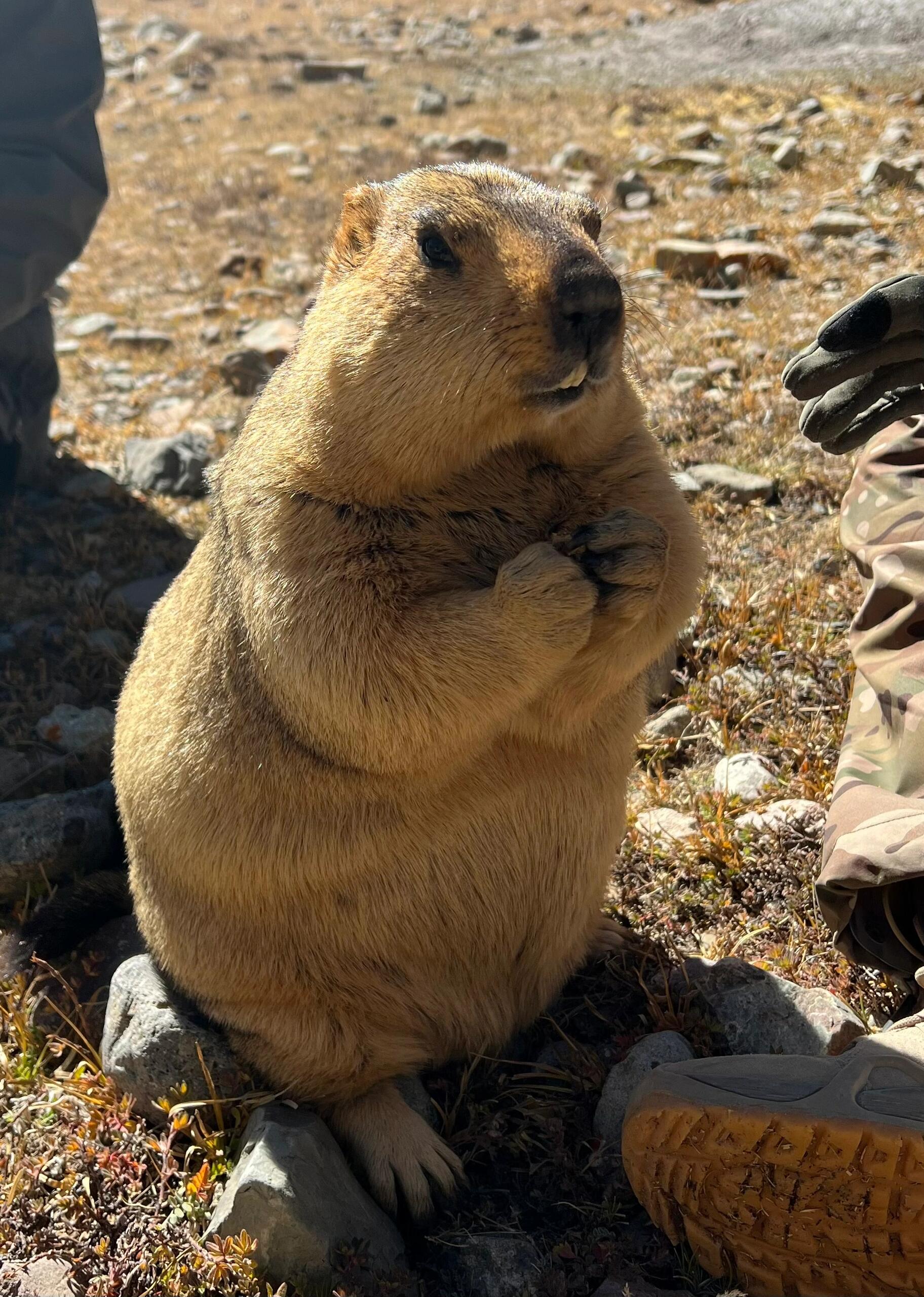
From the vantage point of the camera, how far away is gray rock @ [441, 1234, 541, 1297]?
117 inches

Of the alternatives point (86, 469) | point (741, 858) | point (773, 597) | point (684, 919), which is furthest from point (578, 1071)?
point (86, 469)

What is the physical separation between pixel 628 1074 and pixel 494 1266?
2.17 feet

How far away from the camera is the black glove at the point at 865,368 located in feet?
11.7

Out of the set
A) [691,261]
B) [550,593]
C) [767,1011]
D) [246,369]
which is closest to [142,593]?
[246,369]

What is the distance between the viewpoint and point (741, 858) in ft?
13.7

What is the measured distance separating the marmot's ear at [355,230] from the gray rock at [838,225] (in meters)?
6.94

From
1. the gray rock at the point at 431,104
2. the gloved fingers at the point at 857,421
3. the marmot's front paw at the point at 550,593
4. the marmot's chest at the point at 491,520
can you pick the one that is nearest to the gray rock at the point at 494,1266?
the marmot's front paw at the point at 550,593

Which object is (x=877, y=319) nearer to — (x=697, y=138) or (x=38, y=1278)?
(x=38, y=1278)

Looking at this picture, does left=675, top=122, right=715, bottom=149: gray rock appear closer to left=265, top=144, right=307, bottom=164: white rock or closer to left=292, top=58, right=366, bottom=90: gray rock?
left=265, top=144, right=307, bottom=164: white rock

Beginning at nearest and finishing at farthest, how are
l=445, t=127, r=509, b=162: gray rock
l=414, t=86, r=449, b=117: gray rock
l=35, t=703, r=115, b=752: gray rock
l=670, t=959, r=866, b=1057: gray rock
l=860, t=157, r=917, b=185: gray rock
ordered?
l=670, t=959, r=866, b=1057: gray rock
l=35, t=703, r=115, b=752: gray rock
l=860, t=157, r=917, b=185: gray rock
l=445, t=127, r=509, b=162: gray rock
l=414, t=86, r=449, b=117: gray rock

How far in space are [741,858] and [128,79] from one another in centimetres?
2380

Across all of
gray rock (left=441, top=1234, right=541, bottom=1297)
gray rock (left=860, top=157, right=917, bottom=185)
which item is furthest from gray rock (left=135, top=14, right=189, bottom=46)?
gray rock (left=441, top=1234, right=541, bottom=1297)

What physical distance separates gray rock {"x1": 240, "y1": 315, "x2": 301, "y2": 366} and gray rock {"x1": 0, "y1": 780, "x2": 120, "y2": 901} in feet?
15.4

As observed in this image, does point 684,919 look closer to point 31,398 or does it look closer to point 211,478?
point 211,478
